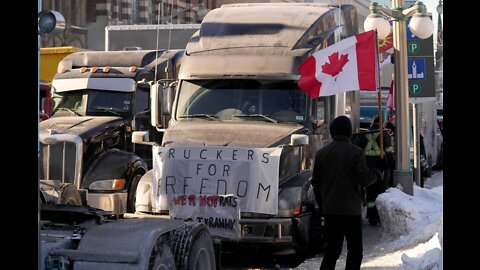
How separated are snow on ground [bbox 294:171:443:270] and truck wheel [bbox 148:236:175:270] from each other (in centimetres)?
379

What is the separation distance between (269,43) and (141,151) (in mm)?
4050

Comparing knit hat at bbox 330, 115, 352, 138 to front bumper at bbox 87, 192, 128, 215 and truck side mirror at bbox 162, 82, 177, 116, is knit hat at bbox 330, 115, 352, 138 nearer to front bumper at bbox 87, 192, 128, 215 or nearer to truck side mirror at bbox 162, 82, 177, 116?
truck side mirror at bbox 162, 82, 177, 116

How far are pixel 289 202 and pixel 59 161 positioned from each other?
13.6 feet

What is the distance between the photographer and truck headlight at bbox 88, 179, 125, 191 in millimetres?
12461

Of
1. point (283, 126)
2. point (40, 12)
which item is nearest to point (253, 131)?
point (283, 126)

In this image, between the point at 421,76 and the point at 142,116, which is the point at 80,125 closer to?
the point at 142,116

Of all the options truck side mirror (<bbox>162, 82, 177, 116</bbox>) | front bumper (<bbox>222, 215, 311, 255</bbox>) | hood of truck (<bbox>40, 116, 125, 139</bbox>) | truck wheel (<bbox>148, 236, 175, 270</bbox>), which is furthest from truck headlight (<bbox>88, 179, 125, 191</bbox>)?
truck wheel (<bbox>148, 236, 175, 270</bbox>)

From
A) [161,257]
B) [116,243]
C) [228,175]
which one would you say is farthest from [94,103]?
[116,243]

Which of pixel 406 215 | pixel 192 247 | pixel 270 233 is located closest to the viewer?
pixel 192 247

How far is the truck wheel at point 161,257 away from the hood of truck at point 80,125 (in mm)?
6488

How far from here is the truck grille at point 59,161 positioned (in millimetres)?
12445

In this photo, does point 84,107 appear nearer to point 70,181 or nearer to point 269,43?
point 70,181

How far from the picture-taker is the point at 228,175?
10156 millimetres
